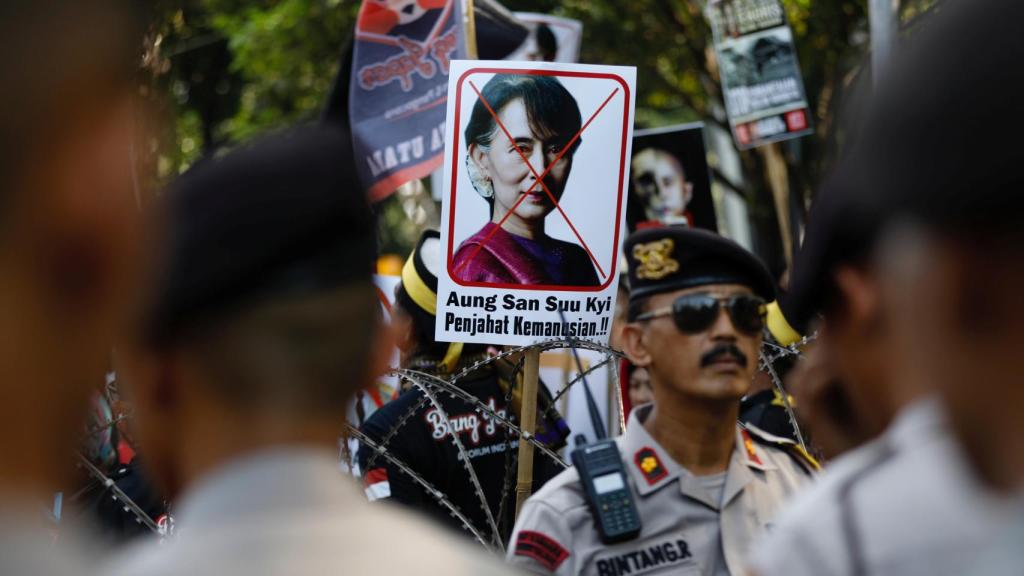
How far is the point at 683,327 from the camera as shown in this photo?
12.2 ft

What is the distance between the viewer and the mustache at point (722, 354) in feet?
12.0

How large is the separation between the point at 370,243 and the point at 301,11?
12355 millimetres

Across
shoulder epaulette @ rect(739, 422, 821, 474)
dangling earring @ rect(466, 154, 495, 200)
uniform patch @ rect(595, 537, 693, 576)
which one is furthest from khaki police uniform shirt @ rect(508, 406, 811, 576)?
dangling earring @ rect(466, 154, 495, 200)

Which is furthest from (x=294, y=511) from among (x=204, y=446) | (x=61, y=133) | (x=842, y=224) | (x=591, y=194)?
(x=591, y=194)

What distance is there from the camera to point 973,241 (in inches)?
49.9

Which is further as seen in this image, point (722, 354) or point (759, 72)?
point (759, 72)

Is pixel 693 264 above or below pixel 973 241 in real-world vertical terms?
below

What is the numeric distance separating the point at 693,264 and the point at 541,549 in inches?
40.8

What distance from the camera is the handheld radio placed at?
127 inches

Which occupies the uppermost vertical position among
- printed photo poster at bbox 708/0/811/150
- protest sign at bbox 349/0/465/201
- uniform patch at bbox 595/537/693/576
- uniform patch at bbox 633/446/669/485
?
uniform patch at bbox 633/446/669/485

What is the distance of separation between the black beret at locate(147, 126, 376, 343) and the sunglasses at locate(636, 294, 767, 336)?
2.14m

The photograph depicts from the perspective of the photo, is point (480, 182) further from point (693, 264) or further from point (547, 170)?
point (693, 264)

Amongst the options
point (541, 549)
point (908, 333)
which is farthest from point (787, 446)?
point (908, 333)

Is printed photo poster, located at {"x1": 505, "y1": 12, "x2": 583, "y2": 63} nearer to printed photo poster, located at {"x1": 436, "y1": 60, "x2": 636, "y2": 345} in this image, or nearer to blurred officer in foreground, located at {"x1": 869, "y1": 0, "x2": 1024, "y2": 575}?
printed photo poster, located at {"x1": 436, "y1": 60, "x2": 636, "y2": 345}
